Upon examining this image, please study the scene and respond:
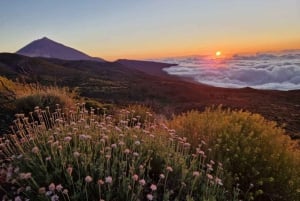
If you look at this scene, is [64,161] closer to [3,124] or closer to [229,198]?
[229,198]

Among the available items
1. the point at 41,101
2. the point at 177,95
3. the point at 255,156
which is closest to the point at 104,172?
the point at 255,156

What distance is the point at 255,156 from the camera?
4.89 m

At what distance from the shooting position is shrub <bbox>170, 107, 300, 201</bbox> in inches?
186

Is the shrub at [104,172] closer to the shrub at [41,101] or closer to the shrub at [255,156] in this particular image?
the shrub at [255,156]

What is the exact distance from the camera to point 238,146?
501 centimetres

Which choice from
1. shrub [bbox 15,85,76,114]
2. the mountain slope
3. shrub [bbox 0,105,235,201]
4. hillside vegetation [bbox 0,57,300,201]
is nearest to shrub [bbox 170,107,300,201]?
hillside vegetation [bbox 0,57,300,201]

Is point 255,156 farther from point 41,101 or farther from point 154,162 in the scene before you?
point 41,101

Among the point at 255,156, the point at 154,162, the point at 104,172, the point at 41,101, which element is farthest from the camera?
the point at 41,101

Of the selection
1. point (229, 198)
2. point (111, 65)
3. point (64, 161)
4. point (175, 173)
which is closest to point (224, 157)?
point (229, 198)

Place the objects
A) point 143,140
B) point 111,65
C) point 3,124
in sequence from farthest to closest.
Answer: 1. point 111,65
2. point 3,124
3. point 143,140

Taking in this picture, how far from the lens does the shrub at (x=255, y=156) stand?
472 centimetres

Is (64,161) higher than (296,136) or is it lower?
higher

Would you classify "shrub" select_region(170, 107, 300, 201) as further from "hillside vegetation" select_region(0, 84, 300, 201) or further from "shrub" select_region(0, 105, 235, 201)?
"shrub" select_region(0, 105, 235, 201)

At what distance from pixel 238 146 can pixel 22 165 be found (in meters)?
2.78
